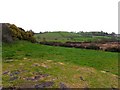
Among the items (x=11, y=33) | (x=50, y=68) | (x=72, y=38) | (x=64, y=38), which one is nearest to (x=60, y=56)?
(x=50, y=68)

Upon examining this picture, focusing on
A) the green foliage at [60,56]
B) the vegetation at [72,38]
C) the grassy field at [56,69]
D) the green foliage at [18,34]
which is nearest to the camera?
the grassy field at [56,69]

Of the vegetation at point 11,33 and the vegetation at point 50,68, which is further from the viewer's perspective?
the vegetation at point 11,33

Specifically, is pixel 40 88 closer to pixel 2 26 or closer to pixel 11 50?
pixel 11 50

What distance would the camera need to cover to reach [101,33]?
343 ft

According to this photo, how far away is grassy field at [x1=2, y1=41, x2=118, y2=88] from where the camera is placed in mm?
13969

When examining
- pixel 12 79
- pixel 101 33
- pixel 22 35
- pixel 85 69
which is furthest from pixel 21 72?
pixel 101 33

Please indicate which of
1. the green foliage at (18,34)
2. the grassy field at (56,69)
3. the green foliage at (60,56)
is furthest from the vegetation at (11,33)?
the grassy field at (56,69)

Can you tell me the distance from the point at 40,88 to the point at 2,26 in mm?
10302

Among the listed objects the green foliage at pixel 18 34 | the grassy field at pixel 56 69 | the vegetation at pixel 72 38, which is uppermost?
the green foliage at pixel 18 34

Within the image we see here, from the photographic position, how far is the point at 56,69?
15742mm

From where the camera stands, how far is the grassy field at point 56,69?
45.8 feet

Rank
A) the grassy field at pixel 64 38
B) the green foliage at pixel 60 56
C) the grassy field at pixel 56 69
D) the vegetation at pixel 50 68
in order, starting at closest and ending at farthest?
the vegetation at pixel 50 68 → the grassy field at pixel 56 69 → the green foliage at pixel 60 56 → the grassy field at pixel 64 38

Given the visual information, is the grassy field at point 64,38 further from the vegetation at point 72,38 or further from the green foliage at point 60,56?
the green foliage at point 60,56

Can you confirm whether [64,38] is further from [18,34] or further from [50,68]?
[50,68]
